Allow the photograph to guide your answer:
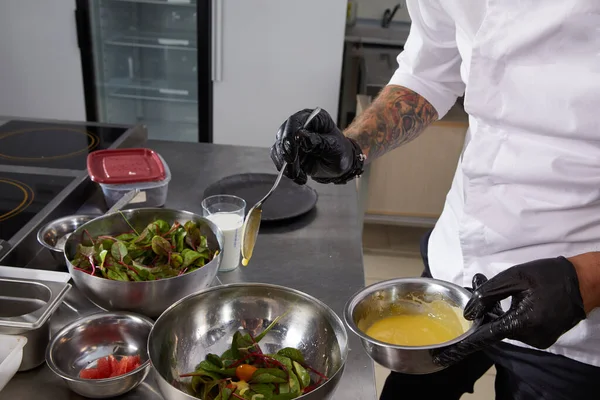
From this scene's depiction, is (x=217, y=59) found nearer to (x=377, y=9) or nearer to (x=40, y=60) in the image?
(x=40, y=60)

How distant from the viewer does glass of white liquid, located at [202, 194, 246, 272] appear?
1.17m

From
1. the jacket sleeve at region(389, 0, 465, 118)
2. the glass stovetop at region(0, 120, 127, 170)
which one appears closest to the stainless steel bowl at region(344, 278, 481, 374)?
the jacket sleeve at region(389, 0, 465, 118)

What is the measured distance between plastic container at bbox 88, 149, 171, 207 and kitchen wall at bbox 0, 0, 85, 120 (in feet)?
6.14

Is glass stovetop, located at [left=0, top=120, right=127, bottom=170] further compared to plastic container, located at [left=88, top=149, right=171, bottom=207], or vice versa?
glass stovetop, located at [left=0, top=120, right=127, bottom=170]

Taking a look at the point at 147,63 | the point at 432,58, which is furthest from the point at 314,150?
the point at 147,63

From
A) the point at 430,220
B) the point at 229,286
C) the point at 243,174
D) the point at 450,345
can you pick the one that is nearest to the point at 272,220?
the point at 243,174

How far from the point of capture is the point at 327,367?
0.87 metres

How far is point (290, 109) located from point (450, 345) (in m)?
2.33

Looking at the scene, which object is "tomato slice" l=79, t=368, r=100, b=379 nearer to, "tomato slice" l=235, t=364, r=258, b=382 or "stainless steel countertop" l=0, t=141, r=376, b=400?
"stainless steel countertop" l=0, t=141, r=376, b=400

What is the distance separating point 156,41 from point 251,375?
2843 mm

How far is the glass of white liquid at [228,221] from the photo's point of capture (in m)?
1.17

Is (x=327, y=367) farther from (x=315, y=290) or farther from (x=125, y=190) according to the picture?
(x=125, y=190)

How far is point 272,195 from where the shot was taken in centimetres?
150

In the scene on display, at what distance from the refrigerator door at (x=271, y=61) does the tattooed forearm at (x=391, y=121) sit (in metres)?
1.61
